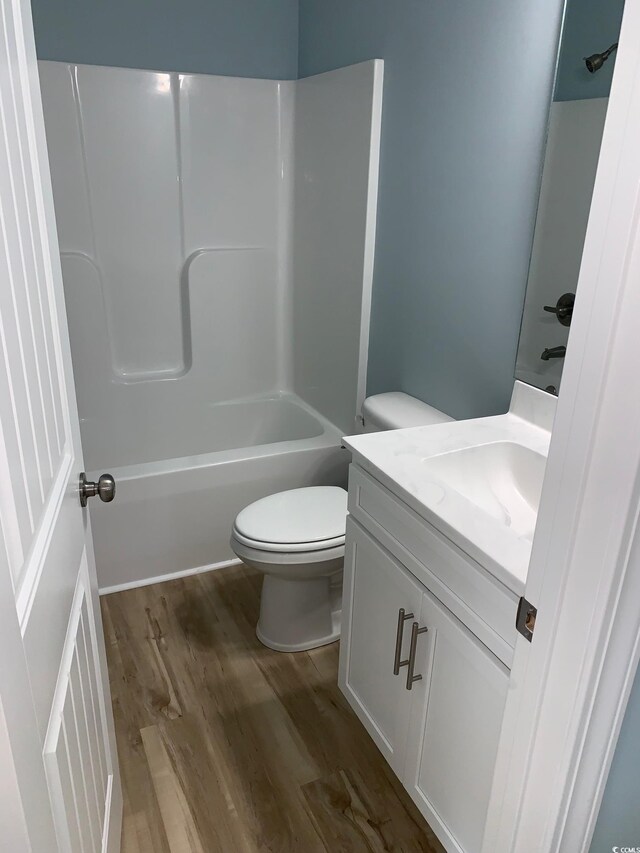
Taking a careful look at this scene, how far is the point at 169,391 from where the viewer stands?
3.02 metres

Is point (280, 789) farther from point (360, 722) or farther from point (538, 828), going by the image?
point (538, 828)

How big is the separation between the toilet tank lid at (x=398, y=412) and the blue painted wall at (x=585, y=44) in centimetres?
94

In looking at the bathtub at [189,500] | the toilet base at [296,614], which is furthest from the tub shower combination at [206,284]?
the toilet base at [296,614]

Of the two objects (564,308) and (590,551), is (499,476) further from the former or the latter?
(590,551)

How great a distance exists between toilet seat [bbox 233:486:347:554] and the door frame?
1066mm

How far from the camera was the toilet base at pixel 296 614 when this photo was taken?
2049 mm

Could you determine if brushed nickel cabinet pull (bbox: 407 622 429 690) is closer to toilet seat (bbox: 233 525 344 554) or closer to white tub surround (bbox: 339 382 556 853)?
white tub surround (bbox: 339 382 556 853)

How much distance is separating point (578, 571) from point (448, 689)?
0.69m

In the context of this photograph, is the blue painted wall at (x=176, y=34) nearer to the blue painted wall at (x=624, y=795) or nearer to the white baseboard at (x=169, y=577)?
the white baseboard at (x=169, y=577)

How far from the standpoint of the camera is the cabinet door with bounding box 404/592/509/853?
1156 millimetres

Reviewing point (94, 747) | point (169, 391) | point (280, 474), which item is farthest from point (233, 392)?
point (94, 747)

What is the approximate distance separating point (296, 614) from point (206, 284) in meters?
1.58

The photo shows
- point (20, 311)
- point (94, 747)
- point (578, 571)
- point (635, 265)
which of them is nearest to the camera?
point (635, 265)

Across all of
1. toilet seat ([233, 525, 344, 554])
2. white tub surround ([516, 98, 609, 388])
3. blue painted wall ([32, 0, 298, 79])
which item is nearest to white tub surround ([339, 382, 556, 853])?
white tub surround ([516, 98, 609, 388])
